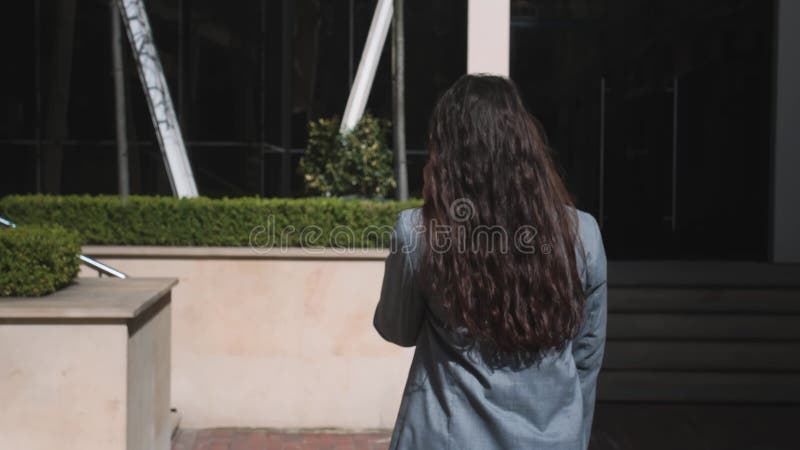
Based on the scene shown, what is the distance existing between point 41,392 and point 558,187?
3.21m

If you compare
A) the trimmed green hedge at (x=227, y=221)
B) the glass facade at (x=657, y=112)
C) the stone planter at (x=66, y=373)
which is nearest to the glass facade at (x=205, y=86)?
the glass facade at (x=657, y=112)

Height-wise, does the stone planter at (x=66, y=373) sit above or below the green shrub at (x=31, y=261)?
below

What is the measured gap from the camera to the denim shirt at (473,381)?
249 cm

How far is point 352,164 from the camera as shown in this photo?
9.18 m

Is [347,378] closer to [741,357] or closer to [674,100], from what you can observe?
[741,357]

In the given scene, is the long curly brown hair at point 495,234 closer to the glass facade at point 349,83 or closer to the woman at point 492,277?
the woman at point 492,277

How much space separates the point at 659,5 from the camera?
12.5 meters

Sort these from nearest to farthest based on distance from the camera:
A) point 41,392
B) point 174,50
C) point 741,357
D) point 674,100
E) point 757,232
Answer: point 41,392 < point 741,357 < point 174,50 < point 757,232 < point 674,100

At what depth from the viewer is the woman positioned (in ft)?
8.13

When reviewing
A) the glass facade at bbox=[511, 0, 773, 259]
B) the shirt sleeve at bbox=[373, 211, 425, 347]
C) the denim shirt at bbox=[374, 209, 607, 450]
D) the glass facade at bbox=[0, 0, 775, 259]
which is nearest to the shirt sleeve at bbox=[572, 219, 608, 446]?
the denim shirt at bbox=[374, 209, 607, 450]

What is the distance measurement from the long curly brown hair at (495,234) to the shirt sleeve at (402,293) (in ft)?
0.16

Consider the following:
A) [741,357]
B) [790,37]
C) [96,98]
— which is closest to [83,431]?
[741,357]

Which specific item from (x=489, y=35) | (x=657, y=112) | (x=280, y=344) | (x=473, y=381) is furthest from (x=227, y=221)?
(x=657, y=112)

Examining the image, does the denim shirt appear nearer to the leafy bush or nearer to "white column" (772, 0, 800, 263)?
the leafy bush
